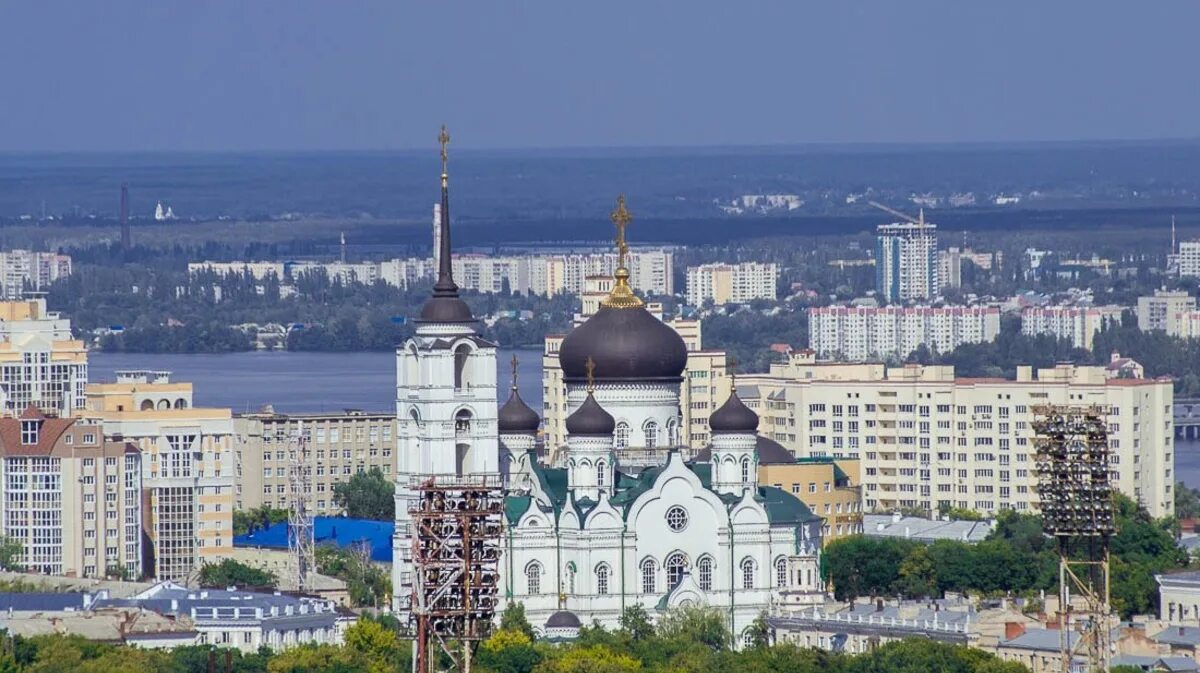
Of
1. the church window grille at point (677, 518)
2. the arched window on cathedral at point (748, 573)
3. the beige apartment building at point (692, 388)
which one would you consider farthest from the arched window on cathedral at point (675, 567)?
the beige apartment building at point (692, 388)

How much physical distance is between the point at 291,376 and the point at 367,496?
49066 millimetres

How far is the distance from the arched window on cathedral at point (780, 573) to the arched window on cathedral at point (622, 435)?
2.08 meters

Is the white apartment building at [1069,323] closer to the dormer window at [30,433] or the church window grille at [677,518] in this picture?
the dormer window at [30,433]

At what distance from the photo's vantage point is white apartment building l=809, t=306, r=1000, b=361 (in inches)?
4764

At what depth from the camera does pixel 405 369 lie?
1844 inches

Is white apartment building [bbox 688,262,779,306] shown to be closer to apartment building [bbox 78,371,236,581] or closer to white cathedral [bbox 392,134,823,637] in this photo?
apartment building [bbox 78,371,236,581]

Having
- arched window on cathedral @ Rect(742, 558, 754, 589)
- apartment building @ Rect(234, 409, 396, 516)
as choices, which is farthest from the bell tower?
apartment building @ Rect(234, 409, 396, 516)

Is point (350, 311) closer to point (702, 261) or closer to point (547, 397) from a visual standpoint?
point (702, 261)

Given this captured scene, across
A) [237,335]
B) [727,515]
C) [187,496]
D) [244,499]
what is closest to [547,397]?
[244,499]

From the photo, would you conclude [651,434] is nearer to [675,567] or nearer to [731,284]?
[675,567]

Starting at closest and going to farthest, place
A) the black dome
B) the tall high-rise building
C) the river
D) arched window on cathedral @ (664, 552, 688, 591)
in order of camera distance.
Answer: arched window on cathedral @ (664, 552, 688, 591), the black dome, the river, the tall high-rise building

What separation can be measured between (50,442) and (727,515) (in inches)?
449

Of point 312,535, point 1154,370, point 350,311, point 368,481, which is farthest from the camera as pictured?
point 350,311

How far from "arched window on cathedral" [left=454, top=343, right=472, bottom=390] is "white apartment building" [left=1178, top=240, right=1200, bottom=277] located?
401 ft
